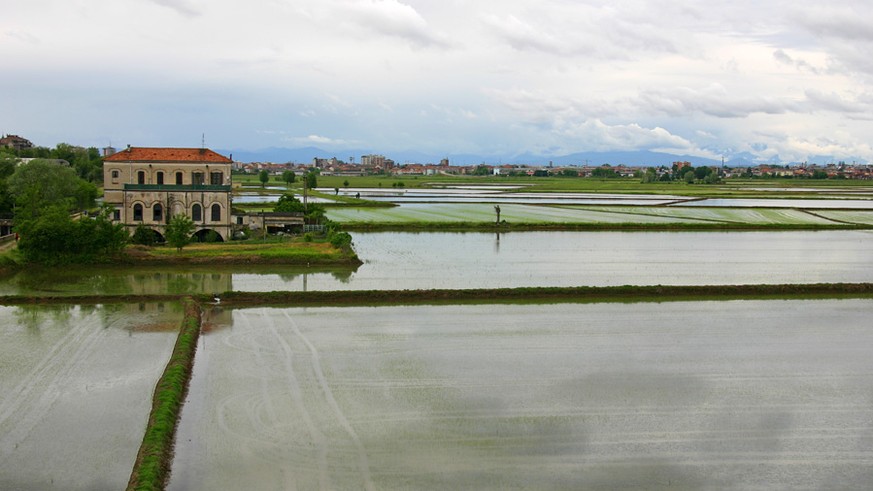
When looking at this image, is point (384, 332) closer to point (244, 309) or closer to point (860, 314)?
point (244, 309)

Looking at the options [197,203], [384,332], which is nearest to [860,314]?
[384,332]

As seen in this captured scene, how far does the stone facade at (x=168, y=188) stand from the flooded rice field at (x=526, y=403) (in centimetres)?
1111

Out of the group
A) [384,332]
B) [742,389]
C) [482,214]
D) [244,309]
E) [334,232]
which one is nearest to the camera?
[742,389]

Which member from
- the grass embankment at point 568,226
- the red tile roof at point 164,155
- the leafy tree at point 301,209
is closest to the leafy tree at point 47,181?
the red tile roof at point 164,155

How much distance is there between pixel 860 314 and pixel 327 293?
12.4 m

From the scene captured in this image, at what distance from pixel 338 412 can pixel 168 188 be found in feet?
60.7

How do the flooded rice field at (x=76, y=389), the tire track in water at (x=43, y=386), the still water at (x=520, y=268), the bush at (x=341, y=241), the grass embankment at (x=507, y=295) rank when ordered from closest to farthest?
the flooded rice field at (x=76, y=389) → the tire track in water at (x=43, y=386) → the grass embankment at (x=507, y=295) → the still water at (x=520, y=268) → the bush at (x=341, y=241)

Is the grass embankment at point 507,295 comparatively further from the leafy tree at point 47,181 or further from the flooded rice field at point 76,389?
the leafy tree at point 47,181

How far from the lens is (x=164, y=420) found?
10234mm

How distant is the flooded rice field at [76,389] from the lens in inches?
361

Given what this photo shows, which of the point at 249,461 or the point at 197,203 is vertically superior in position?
the point at 197,203

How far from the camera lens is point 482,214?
4284 centimetres

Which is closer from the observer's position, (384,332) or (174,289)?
(384,332)

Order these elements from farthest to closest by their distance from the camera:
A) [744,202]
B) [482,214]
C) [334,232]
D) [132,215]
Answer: [744,202], [482,214], [334,232], [132,215]
